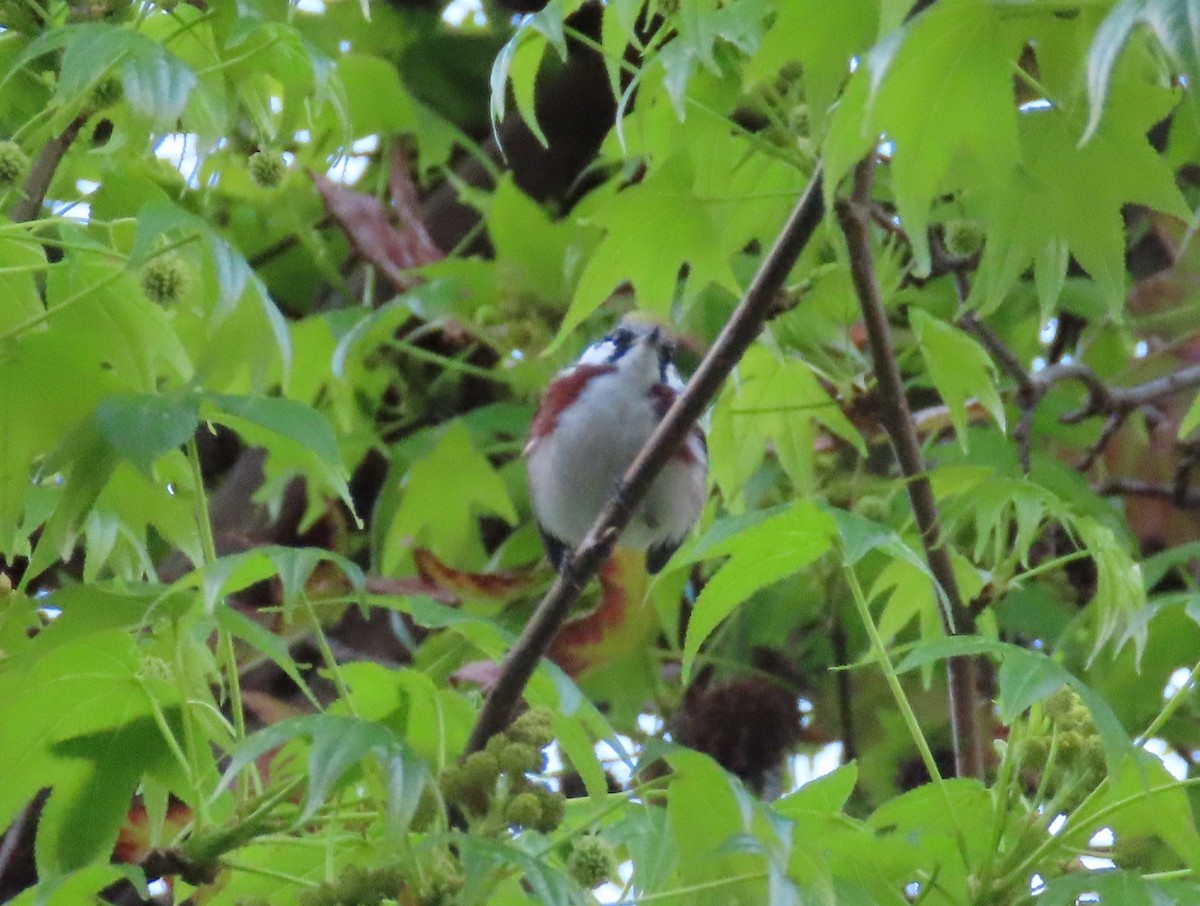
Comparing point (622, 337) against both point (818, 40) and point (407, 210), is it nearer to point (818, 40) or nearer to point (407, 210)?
point (407, 210)

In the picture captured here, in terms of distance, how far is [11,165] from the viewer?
1570 millimetres

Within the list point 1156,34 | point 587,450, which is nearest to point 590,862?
point 1156,34

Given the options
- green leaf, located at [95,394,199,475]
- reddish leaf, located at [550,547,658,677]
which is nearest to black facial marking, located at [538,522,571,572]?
reddish leaf, located at [550,547,658,677]

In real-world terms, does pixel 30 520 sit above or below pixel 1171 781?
above

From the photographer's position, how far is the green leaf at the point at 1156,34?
3.13 feet

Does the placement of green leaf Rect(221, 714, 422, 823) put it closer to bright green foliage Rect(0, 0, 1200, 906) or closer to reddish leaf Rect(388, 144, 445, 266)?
bright green foliage Rect(0, 0, 1200, 906)

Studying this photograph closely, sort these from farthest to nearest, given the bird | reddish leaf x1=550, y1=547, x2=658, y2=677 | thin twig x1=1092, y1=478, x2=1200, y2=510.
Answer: the bird < thin twig x1=1092, y1=478, x2=1200, y2=510 < reddish leaf x1=550, y1=547, x2=658, y2=677

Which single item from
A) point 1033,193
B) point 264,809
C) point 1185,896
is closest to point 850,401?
point 1033,193

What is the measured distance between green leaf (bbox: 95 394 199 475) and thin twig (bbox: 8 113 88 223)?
1.19 ft

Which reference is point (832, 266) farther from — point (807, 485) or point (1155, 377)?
point (1155, 377)

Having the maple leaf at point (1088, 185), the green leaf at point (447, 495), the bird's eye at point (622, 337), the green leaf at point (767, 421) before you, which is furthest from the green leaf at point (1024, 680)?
the bird's eye at point (622, 337)

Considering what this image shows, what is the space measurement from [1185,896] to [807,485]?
0.91 m

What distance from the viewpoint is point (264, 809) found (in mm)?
1373

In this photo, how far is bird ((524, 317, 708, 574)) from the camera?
3.00 m
